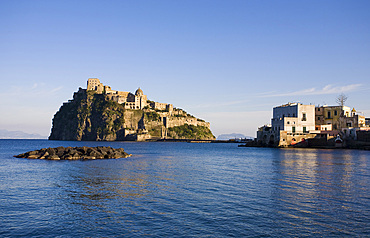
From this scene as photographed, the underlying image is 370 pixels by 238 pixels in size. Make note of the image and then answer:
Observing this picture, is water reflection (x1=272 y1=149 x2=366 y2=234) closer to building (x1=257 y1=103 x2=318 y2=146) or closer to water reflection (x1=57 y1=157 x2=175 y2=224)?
water reflection (x1=57 y1=157 x2=175 y2=224)

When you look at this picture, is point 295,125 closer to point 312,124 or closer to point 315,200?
point 312,124

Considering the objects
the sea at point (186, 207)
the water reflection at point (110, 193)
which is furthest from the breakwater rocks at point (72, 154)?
the sea at point (186, 207)

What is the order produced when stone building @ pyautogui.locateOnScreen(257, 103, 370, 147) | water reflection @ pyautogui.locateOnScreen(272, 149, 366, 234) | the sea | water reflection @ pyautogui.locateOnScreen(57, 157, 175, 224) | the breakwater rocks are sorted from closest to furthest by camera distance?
the sea
water reflection @ pyautogui.locateOnScreen(272, 149, 366, 234)
water reflection @ pyautogui.locateOnScreen(57, 157, 175, 224)
the breakwater rocks
stone building @ pyautogui.locateOnScreen(257, 103, 370, 147)

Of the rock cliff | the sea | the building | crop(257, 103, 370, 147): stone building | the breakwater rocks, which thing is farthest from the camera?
the rock cliff

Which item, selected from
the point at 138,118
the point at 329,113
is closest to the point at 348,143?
the point at 329,113

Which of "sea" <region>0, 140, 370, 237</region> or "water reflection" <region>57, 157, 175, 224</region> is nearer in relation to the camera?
"sea" <region>0, 140, 370, 237</region>

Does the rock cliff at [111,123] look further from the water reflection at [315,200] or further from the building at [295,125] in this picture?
the water reflection at [315,200]

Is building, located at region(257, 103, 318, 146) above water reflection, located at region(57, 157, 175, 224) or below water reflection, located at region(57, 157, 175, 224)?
above

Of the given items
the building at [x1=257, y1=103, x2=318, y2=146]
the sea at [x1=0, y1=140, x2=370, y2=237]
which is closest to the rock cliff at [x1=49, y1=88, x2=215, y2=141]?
the building at [x1=257, y1=103, x2=318, y2=146]

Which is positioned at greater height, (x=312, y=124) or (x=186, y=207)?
(x=312, y=124)

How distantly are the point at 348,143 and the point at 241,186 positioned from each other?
66020 millimetres

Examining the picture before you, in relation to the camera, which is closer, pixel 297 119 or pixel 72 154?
pixel 72 154

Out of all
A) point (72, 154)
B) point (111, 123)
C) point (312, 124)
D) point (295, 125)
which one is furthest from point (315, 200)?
point (111, 123)

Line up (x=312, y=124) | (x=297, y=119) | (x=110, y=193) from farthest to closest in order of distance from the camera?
(x=312, y=124) < (x=297, y=119) < (x=110, y=193)
